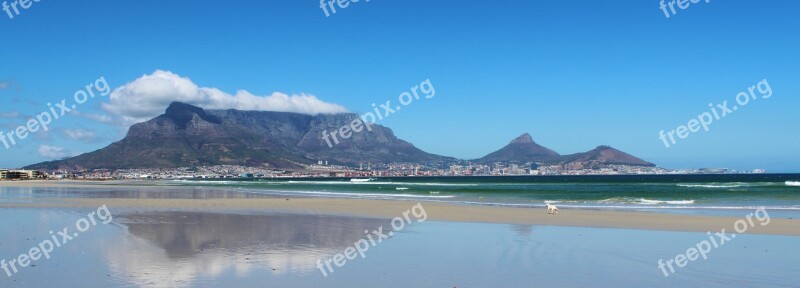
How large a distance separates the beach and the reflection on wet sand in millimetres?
28

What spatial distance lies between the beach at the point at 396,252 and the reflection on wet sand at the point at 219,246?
3 centimetres

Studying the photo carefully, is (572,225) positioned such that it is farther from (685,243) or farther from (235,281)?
(235,281)

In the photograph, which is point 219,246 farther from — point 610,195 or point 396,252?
point 610,195

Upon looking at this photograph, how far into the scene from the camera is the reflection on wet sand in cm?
1109

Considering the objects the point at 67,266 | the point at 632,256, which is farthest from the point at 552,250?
the point at 67,266

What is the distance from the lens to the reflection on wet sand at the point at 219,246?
36.4 ft

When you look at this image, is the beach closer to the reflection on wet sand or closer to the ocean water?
the reflection on wet sand

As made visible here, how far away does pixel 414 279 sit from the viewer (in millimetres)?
10797

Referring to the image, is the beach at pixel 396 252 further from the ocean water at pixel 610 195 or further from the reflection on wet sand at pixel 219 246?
the ocean water at pixel 610 195

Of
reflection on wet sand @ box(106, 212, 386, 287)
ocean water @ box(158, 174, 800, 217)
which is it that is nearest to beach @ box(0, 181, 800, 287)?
reflection on wet sand @ box(106, 212, 386, 287)

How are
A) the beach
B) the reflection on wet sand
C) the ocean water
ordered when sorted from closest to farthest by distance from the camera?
the beach
the reflection on wet sand
the ocean water

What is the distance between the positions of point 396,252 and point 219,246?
3.92 m

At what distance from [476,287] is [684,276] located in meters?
3.94

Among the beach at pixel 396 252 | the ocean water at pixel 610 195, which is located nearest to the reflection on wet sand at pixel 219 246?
the beach at pixel 396 252
